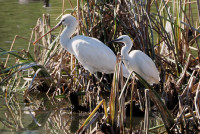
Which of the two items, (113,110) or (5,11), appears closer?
(113,110)

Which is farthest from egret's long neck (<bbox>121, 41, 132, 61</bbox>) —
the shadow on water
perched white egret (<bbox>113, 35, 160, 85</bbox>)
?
the shadow on water

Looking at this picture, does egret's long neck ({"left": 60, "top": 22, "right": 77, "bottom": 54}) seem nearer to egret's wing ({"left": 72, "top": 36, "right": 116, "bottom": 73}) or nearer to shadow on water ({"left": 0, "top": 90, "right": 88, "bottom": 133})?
egret's wing ({"left": 72, "top": 36, "right": 116, "bottom": 73})

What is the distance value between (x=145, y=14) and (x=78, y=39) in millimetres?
1057

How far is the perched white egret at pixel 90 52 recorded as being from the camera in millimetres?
6441

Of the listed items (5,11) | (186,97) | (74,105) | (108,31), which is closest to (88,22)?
(108,31)

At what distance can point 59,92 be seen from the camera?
6820 mm

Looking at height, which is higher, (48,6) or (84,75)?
(48,6)

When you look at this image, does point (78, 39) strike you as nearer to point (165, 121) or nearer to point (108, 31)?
point (108, 31)

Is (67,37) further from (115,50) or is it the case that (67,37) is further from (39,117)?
(39,117)

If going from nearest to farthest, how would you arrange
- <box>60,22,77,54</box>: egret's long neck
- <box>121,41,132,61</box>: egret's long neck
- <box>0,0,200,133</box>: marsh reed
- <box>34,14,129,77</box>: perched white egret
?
<box>121,41,132,61</box>: egret's long neck, <box>0,0,200,133</box>: marsh reed, <box>34,14,129,77</box>: perched white egret, <box>60,22,77,54</box>: egret's long neck

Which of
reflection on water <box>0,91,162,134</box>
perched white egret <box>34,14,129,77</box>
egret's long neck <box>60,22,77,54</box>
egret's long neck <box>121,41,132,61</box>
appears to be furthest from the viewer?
egret's long neck <box>60,22,77,54</box>

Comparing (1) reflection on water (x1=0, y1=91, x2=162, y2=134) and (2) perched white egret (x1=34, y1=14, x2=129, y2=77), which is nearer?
(1) reflection on water (x1=0, y1=91, x2=162, y2=134)

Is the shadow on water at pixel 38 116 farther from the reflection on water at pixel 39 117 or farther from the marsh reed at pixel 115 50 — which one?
the marsh reed at pixel 115 50

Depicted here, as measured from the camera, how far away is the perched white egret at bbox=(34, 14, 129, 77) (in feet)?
21.1
